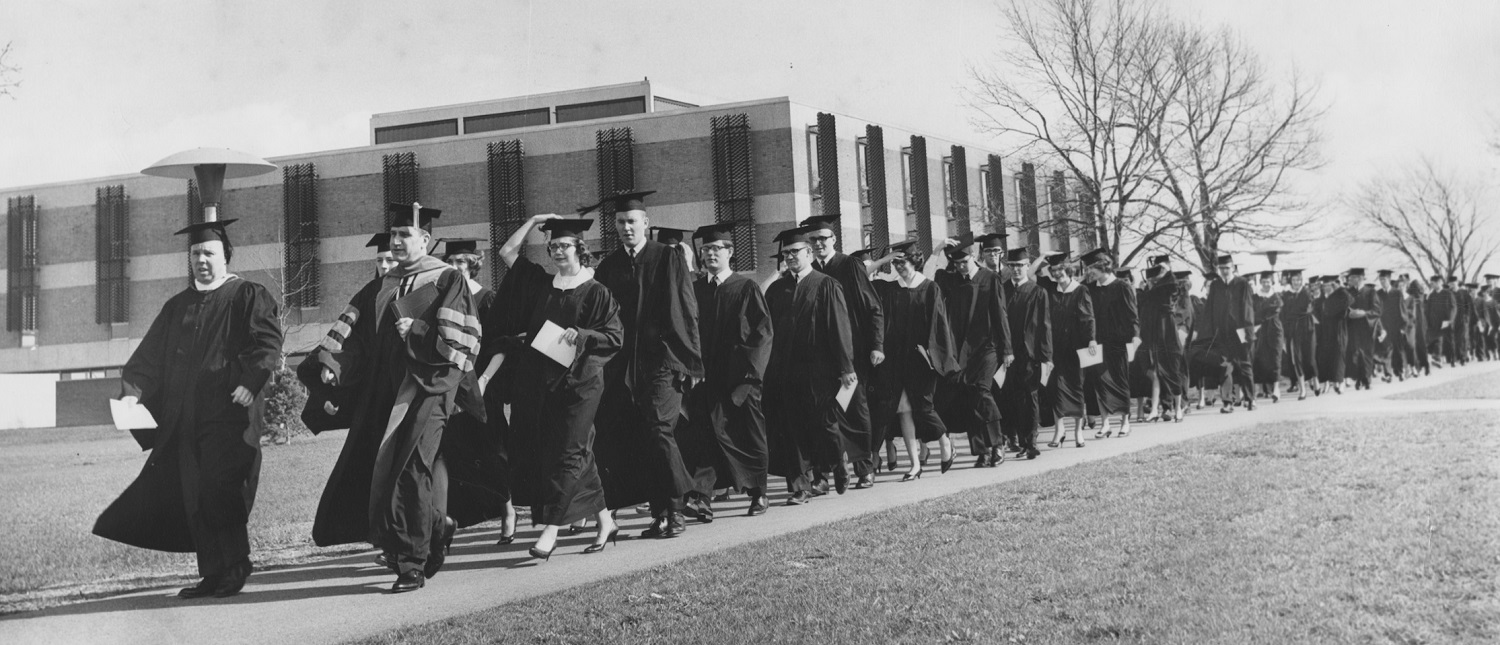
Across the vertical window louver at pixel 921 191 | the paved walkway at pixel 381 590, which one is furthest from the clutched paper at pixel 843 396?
the vertical window louver at pixel 921 191

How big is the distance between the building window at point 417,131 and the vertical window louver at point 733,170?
41.3 ft

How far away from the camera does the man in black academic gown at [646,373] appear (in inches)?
320

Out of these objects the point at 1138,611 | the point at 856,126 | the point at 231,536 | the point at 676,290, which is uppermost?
the point at 856,126

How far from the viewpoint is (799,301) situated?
10039 millimetres

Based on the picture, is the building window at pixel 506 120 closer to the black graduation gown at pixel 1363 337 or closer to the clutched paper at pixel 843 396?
→ the black graduation gown at pixel 1363 337

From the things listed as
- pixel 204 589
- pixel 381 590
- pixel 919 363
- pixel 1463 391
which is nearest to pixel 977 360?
pixel 919 363

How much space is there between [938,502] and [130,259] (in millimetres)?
35275

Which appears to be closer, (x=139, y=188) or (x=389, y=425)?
(x=389, y=425)

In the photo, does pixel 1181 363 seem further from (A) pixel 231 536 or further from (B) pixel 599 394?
(A) pixel 231 536

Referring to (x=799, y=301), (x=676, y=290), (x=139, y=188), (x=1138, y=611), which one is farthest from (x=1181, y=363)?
(x=139, y=188)

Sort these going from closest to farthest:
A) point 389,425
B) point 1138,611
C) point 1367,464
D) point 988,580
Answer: point 1138,611
point 988,580
point 389,425
point 1367,464

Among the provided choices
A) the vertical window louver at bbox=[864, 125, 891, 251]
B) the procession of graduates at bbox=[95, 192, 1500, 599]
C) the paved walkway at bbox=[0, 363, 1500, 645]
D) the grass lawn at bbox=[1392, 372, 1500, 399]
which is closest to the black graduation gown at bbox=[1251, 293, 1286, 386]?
the grass lawn at bbox=[1392, 372, 1500, 399]

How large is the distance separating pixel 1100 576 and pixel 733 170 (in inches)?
1164

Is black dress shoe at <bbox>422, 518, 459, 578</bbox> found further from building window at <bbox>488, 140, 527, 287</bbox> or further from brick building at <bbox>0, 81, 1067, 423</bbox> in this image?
building window at <bbox>488, 140, 527, 287</bbox>
